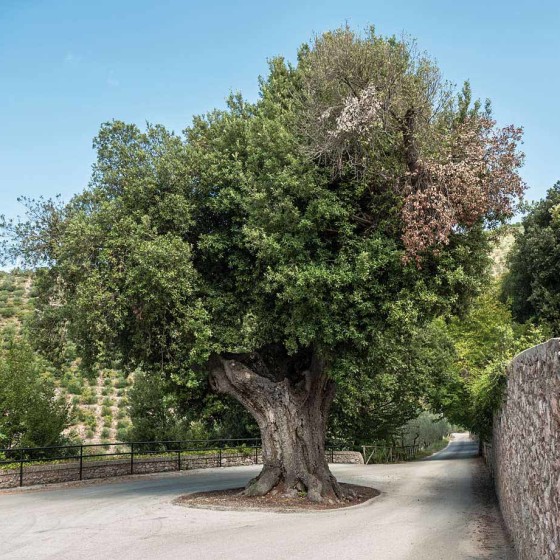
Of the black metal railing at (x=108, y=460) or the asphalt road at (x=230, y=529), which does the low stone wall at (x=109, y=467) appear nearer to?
the black metal railing at (x=108, y=460)

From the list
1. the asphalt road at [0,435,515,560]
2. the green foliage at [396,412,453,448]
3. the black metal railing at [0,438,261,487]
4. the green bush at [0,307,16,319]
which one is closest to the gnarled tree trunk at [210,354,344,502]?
the asphalt road at [0,435,515,560]

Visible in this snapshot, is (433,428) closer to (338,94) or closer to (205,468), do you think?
(205,468)

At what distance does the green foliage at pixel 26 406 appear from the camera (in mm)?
19391

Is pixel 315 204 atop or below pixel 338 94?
below

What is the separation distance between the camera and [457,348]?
3241cm

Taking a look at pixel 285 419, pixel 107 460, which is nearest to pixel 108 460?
pixel 107 460

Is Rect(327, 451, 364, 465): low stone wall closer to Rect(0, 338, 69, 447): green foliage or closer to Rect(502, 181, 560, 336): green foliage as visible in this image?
Rect(502, 181, 560, 336): green foliage

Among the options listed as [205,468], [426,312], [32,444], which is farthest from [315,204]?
[205,468]

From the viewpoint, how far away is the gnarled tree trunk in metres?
14.8

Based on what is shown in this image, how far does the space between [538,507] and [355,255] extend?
24.6 feet

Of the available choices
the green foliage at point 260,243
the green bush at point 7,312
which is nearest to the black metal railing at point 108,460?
the green foliage at point 260,243

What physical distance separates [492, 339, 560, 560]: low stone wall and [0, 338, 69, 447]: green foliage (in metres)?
16.2

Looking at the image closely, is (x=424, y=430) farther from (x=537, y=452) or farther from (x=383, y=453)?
(x=537, y=452)

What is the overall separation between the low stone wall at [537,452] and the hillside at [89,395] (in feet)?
90.2
